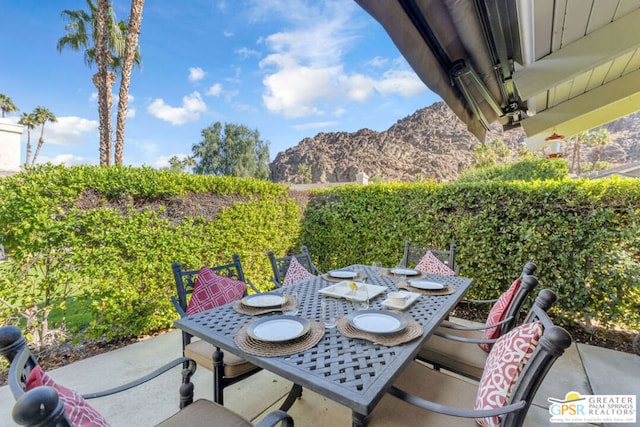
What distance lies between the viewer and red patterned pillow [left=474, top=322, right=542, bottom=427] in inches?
39.8

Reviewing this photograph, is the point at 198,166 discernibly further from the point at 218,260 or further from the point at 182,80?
the point at 218,260

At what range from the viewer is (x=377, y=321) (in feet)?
4.93

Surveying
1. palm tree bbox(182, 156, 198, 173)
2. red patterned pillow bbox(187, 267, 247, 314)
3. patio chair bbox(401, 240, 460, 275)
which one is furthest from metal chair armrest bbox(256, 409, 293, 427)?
palm tree bbox(182, 156, 198, 173)

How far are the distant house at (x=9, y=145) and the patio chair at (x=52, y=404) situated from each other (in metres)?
11.4

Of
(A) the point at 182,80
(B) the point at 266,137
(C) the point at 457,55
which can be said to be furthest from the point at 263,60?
(C) the point at 457,55

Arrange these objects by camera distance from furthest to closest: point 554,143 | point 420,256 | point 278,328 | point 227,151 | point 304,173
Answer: point 304,173 → point 227,151 → point 554,143 → point 420,256 → point 278,328

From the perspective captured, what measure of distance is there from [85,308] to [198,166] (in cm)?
3010

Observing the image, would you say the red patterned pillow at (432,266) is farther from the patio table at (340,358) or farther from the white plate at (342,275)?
the patio table at (340,358)

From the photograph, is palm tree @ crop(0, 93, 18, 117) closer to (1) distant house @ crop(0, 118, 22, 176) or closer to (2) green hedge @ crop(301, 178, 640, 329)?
(1) distant house @ crop(0, 118, 22, 176)

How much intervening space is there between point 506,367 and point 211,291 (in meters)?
1.98

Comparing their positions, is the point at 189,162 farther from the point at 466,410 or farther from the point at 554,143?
the point at 466,410

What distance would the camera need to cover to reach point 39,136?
25.8 metres

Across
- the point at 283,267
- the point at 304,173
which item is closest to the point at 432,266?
the point at 283,267

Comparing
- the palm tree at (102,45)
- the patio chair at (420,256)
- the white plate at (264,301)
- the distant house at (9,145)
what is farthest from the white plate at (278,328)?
the distant house at (9,145)
